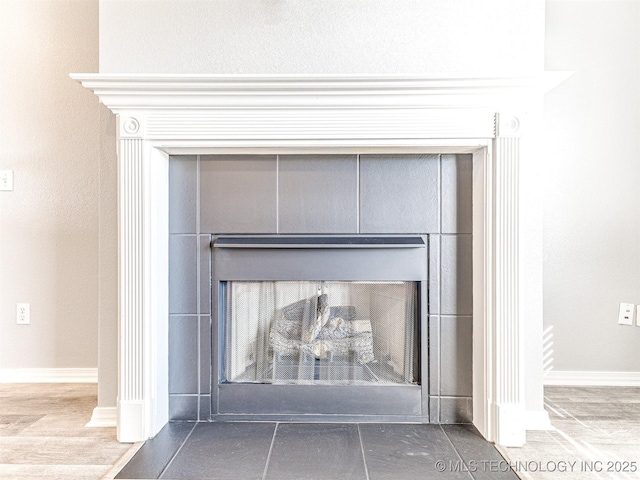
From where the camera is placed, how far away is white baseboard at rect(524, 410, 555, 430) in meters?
1.82

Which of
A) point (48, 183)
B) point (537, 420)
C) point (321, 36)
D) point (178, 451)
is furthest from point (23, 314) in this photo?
point (537, 420)

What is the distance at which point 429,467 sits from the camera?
1.49 meters

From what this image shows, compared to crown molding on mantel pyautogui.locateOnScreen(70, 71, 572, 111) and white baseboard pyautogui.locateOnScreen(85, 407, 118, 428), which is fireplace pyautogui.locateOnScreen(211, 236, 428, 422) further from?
crown molding on mantel pyautogui.locateOnScreen(70, 71, 572, 111)

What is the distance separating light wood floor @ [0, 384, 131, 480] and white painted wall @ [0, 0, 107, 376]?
27cm

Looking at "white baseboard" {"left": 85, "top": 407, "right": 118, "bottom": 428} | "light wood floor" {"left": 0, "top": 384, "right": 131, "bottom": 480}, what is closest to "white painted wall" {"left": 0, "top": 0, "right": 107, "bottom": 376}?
"light wood floor" {"left": 0, "top": 384, "right": 131, "bottom": 480}

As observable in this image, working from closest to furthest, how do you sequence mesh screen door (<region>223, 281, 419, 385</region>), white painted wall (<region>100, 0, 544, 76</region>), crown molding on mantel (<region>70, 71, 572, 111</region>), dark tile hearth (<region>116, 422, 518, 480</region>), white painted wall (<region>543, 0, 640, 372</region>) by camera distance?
dark tile hearth (<region>116, 422, 518, 480</region>), crown molding on mantel (<region>70, 71, 572, 111</region>), white painted wall (<region>100, 0, 544, 76</region>), mesh screen door (<region>223, 281, 419, 385</region>), white painted wall (<region>543, 0, 640, 372</region>)

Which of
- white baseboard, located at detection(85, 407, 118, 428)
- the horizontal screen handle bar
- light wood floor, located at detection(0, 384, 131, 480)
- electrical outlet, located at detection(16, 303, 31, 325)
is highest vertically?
the horizontal screen handle bar

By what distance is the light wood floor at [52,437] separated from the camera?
1479 mm

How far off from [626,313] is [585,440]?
0.96 m

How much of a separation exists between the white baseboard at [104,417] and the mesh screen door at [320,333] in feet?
1.59

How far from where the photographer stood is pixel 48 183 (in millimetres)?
2391

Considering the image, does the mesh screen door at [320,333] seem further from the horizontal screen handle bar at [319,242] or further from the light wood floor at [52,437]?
the light wood floor at [52,437]

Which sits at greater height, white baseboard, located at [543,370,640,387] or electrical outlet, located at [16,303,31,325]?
electrical outlet, located at [16,303,31,325]

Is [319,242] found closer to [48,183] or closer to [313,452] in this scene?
[313,452]
